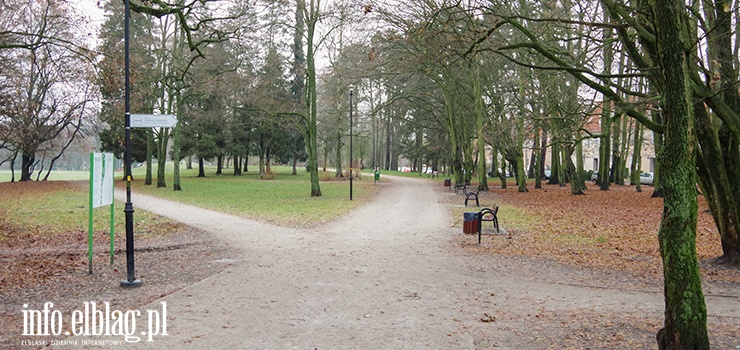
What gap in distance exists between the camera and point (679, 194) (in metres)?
4.22

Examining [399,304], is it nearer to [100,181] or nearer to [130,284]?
[130,284]

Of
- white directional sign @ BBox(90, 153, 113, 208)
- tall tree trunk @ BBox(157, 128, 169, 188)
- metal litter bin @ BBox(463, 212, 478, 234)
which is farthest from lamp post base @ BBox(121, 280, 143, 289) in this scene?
tall tree trunk @ BBox(157, 128, 169, 188)

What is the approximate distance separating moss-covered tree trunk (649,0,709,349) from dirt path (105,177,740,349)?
2.51 ft

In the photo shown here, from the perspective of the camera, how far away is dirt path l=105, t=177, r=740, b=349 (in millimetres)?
5172

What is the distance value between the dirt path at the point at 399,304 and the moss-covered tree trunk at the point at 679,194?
0.76 meters

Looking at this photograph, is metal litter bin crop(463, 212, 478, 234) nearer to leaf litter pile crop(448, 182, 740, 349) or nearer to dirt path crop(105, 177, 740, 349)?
leaf litter pile crop(448, 182, 740, 349)

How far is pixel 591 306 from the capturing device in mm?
6523

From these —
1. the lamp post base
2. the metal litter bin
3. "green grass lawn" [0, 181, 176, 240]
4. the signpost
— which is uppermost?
the signpost

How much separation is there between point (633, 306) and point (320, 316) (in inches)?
148

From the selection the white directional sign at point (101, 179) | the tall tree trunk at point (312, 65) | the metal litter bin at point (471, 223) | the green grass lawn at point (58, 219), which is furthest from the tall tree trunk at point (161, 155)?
the white directional sign at point (101, 179)

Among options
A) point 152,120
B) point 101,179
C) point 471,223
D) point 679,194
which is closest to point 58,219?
point 101,179

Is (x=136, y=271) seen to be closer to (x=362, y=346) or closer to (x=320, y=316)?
(x=320, y=316)

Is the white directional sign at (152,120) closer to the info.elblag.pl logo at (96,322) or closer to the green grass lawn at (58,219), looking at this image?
the info.elblag.pl logo at (96,322)

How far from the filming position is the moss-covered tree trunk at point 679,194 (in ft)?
13.8
